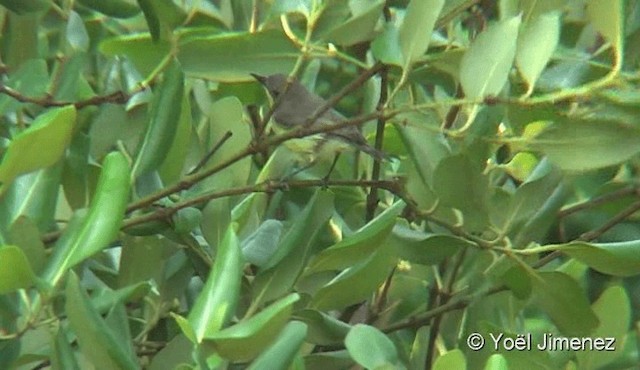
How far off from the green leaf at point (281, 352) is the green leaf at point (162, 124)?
272 mm

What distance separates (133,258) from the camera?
105 centimetres

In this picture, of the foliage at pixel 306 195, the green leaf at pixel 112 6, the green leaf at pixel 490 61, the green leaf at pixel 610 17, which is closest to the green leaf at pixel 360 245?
the foliage at pixel 306 195

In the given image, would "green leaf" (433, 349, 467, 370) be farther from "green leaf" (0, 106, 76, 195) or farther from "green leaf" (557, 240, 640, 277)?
"green leaf" (0, 106, 76, 195)

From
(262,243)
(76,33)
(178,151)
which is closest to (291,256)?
(262,243)

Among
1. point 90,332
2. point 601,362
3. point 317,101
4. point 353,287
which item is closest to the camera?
point 90,332

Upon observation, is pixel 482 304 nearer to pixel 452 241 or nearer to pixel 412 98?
pixel 452 241

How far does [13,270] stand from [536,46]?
17.9 inches

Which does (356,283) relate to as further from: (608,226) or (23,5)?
(23,5)

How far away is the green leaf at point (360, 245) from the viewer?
0.97 m

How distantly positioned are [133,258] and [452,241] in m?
0.30

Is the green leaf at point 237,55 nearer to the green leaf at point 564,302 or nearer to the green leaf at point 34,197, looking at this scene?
the green leaf at point 34,197

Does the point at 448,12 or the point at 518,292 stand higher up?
the point at 448,12

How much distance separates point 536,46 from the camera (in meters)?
0.95

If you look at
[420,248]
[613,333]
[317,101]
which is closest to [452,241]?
[420,248]
